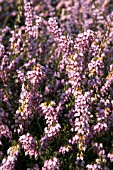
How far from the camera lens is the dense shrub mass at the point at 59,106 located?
5.57 metres

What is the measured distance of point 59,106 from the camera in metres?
6.07

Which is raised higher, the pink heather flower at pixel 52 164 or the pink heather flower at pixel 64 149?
the pink heather flower at pixel 64 149

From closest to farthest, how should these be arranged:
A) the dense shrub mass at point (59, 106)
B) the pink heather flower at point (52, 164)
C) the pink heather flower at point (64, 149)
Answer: the pink heather flower at point (52, 164), the dense shrub mass at point (59, 106), the pink heather flower at point (64, 149)

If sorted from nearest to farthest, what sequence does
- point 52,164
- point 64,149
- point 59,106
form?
1. point 52,164
2. point 64,149
3. point 59,106

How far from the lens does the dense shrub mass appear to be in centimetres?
557

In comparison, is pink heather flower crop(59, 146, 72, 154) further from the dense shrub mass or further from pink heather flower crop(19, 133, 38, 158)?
pink heather flower crop(19, 133, 38, 158)

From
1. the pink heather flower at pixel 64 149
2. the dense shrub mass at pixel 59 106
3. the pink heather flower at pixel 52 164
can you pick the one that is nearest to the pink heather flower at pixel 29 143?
the dense shrub mass at pixel 59 106

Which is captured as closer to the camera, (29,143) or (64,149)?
(29,143)

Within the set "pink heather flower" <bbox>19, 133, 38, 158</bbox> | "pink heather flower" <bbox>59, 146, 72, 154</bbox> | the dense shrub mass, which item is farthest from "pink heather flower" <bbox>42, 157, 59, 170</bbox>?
"pink heather flower" <bbox>59, 146, 72, 154</bbox>

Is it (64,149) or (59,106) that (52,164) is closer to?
(64,149)

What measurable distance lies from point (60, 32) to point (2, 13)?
6.22 meters

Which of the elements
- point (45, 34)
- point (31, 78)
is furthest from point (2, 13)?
point (31, 78)

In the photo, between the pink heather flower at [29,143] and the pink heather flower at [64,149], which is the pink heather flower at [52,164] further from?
the pink heather flower at [64,149]

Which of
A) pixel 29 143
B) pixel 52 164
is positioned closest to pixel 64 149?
pixel 52 164
